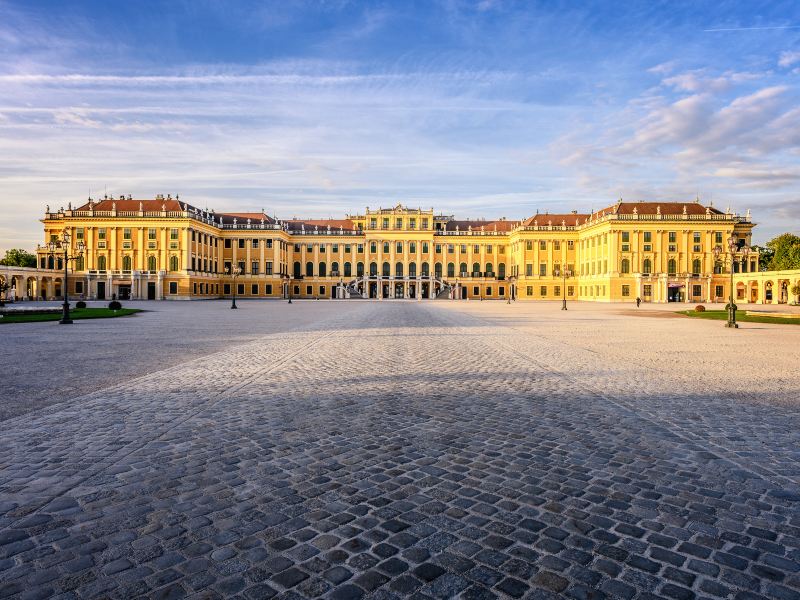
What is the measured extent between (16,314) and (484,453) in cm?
3237

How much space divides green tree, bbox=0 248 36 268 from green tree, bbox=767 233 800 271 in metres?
136

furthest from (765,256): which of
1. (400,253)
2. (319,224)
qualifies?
(319,224)

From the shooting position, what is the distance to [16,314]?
2911 cm

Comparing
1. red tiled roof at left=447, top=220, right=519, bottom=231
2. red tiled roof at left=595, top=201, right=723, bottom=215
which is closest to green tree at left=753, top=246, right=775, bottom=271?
red tiled roof at left=595, top=201, right=723, bottom=215

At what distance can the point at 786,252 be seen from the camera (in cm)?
8988

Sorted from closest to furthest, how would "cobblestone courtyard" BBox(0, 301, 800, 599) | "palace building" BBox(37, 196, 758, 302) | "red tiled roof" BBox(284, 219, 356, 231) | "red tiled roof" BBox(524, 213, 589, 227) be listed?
"cobblestone courtyard" BBox(0, 301, 800, 599)
"palace building" BBox(37, 196, 758, 302)
"red tiled roof" BBox(524, 213, 589, 227)
"red tiled roof" BBox(284, 219, 356, 231)

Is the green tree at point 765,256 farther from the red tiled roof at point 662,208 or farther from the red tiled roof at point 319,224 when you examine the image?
the red tiled roof at point 319,224

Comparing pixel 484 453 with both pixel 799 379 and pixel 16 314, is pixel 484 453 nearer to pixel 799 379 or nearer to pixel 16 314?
pixel 799 379

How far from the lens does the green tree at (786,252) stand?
8356 cm

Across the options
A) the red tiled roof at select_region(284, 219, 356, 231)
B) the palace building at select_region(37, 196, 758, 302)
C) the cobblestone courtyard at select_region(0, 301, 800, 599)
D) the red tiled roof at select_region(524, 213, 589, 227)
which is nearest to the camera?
the cobblestone courtyard at select_region(0, 301, 800, 599)

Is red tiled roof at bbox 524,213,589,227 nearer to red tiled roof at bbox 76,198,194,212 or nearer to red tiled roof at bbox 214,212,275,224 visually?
red tiled roof at bbox 214,212,275,224

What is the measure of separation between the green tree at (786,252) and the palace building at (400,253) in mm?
4971

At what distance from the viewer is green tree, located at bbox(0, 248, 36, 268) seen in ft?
339

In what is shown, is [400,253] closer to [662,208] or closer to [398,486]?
[662,208]
